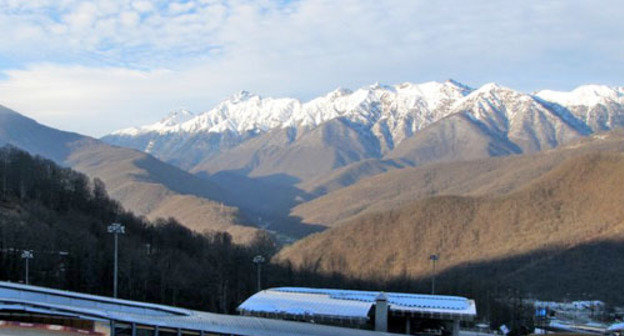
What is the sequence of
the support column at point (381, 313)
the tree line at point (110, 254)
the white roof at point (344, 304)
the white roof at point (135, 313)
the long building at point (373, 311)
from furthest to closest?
the tree line at point (110, 254) < the white roof at point (344, 304) < the long building at point (373, 311) < the support column at point (381, 313) < the white roof at point (135, 313)

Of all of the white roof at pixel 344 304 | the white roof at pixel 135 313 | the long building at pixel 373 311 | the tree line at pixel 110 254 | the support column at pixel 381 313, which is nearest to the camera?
A: the white roof at pixel 135 313

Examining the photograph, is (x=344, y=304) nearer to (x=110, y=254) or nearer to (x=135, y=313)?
(x=135, y=313)

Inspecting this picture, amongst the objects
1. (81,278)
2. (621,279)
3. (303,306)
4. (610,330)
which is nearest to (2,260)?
(81,278)

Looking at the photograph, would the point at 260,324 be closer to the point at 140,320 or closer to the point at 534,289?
the point at 140,320

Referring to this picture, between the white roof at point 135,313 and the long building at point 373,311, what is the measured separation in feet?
18.9

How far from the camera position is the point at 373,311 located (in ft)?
215

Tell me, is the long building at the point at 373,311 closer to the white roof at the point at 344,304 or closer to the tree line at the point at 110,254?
the white roof at the point at 344,304

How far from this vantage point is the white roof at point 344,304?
6362 centimetres

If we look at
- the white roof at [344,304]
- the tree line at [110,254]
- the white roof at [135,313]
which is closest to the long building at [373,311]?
the white roof at [344,304]

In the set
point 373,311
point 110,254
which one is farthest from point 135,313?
point 110,254

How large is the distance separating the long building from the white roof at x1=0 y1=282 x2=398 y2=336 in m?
5.76

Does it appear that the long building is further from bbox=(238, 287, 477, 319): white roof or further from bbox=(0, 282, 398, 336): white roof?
bbox=(0, 282, 398, 336): white roof

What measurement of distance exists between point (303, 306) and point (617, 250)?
135 meters

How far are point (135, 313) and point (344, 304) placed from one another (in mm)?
21854
